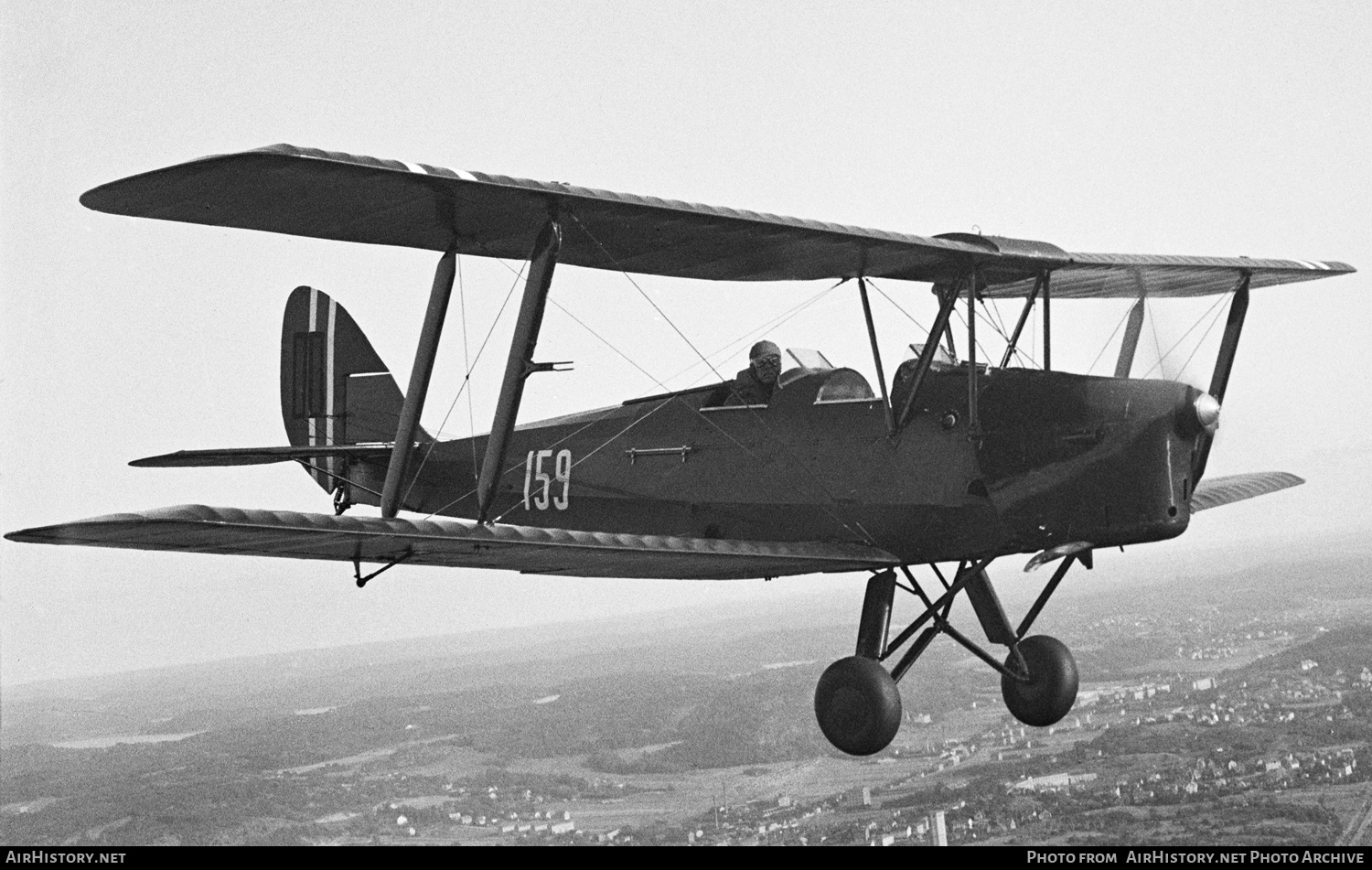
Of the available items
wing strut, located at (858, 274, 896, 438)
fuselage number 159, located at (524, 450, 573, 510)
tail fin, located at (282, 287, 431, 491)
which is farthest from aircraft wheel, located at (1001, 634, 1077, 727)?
tail fin, located at (282, 287, 431, 491)

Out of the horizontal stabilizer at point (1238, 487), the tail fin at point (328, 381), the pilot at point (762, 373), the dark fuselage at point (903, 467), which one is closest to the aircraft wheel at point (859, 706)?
the dark fuselage at point (903, 467)

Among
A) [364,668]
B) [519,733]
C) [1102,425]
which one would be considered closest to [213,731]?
[519,733]

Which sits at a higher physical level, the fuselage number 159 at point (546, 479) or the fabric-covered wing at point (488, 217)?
the fabric-covered wing at point (488, 217)

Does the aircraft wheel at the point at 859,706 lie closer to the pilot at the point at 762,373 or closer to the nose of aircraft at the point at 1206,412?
the pilot at the point at 762,373

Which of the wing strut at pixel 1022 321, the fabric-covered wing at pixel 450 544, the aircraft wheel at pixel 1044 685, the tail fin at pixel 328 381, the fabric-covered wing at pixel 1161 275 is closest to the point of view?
the fabric-covered wing at pixel 450 544

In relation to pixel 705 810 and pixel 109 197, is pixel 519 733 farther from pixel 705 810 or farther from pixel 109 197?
pixel 109 197

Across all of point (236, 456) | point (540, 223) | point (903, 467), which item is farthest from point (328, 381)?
point (903, 467)

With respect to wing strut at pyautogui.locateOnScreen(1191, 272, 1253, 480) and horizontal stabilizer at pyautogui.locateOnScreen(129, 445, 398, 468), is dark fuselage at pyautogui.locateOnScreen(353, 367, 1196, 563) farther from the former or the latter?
horizontal stabilizer at pyautogui.locateOnScreen(129, 445, 398, 468)

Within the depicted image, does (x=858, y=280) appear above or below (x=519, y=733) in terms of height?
above
